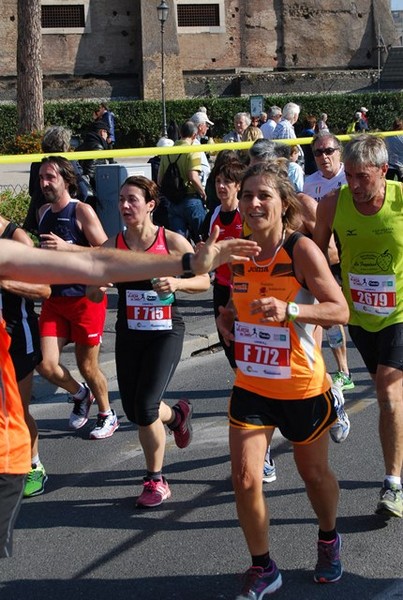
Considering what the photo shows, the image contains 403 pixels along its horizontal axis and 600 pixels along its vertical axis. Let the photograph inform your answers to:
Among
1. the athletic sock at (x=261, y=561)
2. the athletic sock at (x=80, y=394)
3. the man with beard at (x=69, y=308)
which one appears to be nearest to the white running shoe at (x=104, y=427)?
the man with beard at (x=69, y=308)

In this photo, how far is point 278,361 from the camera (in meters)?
4.57

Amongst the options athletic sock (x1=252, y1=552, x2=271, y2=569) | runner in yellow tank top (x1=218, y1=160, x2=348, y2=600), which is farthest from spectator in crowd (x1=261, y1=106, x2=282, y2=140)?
athletic sock (x1=252, y1=552, x2=271, y2=569)

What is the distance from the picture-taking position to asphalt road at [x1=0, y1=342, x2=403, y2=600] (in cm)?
482

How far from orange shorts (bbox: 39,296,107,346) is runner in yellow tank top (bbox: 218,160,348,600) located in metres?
2.66

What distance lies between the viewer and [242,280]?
468cm

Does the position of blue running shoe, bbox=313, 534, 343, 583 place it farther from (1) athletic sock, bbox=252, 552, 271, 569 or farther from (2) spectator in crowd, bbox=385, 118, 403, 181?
(2) spectator in crowd, bbox=385, 118, 403, 181

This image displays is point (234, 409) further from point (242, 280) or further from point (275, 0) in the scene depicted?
point (275, 0)

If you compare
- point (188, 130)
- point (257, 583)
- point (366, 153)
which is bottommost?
point (257, 583)

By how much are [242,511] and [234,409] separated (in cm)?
45

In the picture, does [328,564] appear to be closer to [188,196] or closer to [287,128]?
[188,196]

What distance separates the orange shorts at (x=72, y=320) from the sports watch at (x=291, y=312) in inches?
117

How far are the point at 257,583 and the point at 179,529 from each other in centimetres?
112

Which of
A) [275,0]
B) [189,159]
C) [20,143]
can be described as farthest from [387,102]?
[189,159]

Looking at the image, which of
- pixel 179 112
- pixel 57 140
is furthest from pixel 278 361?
pixel 179 112
